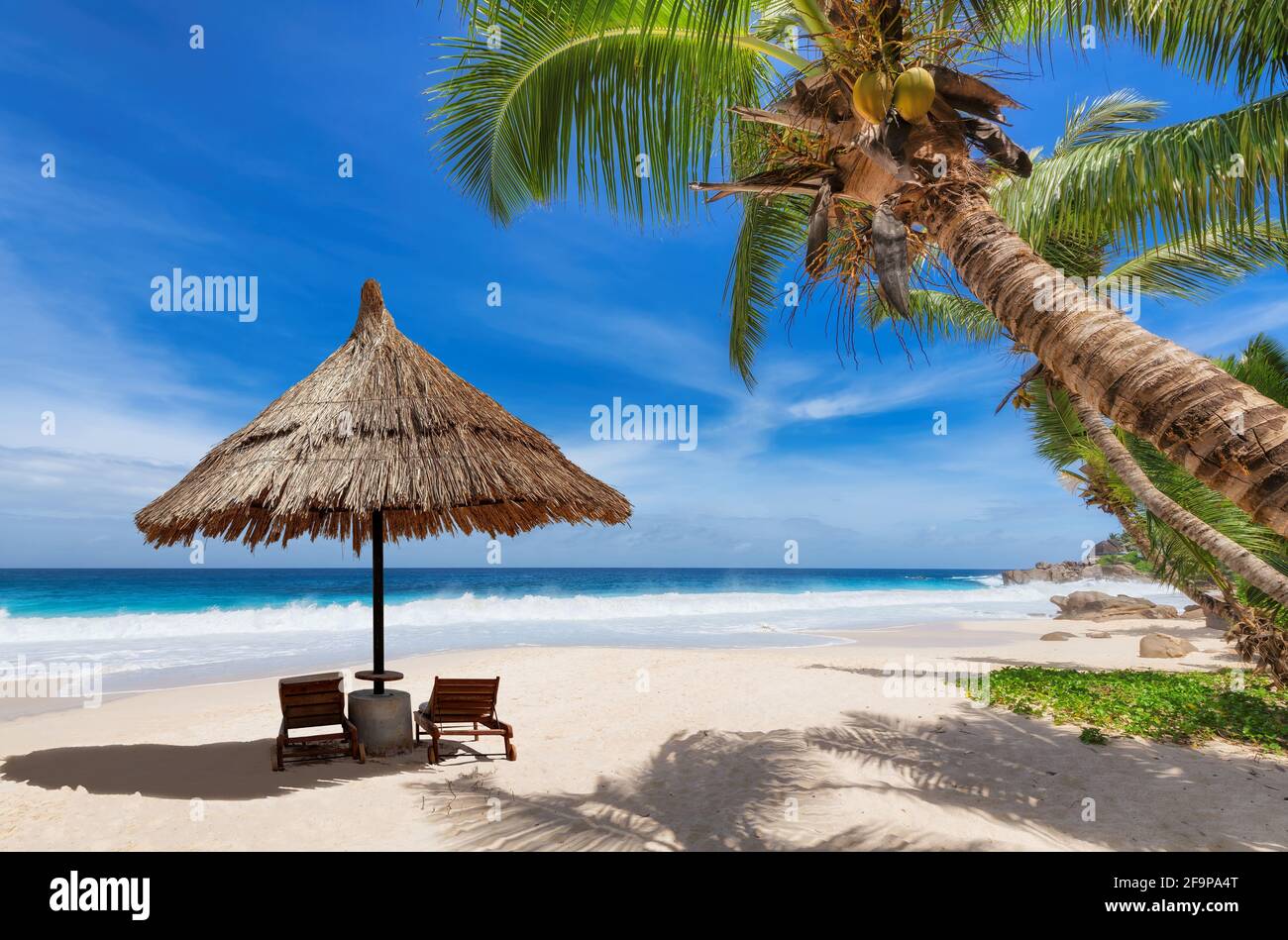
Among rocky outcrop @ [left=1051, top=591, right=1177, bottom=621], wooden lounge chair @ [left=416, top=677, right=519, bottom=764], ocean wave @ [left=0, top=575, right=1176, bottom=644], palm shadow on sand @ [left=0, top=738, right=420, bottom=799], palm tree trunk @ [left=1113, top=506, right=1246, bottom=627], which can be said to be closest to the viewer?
palm shadow on sand @ [left=0, top=738, right=420, bottom=799]

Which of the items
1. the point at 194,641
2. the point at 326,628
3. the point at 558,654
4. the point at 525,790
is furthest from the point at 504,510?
the point at 326,628

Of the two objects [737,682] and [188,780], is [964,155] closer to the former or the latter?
[188,780]

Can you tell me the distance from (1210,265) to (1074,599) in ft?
75.9

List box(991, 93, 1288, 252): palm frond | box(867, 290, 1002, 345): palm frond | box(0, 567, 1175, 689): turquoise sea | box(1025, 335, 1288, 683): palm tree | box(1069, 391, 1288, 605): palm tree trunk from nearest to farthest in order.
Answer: box(991, 93, 1288, 252): palm frond, box(1069, 391, 1288, 605): palm tree trunk, box(1025, 335, 1288, 683): palm tree, box(867, 290, 1002, 345): palm frond, box(0, 567, 1175, 689): turquoise sea

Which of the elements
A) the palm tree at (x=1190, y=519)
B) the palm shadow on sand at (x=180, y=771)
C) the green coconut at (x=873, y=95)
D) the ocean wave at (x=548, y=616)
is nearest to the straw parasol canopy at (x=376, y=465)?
the palm shadow on sand at (x=180, y=771)

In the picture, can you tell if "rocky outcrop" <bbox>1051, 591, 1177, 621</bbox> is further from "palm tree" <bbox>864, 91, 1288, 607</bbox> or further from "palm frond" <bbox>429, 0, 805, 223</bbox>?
"palm frond" <bbox>429, 0, 805, 223</bbox>

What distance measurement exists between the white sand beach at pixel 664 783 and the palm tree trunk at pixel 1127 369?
109 inches

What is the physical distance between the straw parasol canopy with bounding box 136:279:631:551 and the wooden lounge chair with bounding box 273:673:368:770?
1.39 m

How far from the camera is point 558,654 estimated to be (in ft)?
44.0

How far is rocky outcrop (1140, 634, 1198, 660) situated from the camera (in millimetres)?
13523

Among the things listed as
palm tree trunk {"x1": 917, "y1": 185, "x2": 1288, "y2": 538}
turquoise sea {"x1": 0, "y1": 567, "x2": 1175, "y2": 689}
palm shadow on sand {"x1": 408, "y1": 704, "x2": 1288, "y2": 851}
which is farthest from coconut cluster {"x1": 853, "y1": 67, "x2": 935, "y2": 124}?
turquoise sea {"x1": 0, "y1": 567, "x2": 1175, "y2": 689}

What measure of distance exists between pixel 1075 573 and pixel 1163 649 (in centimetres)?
4474

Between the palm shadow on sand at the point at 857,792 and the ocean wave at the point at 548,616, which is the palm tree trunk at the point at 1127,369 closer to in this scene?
the palm shadow on sand at the point at 857,792
